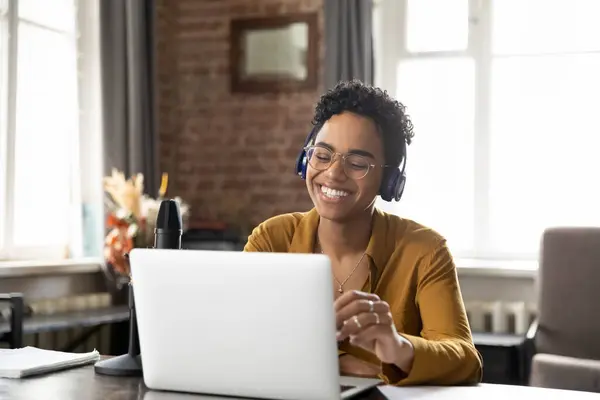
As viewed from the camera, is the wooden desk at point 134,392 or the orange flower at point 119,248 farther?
the orange flower at point 119,248

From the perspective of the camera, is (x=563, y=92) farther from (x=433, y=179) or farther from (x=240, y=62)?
(x=240, y=62)

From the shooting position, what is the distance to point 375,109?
2.06 m

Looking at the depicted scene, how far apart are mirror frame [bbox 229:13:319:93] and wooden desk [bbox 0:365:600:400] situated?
133 inches

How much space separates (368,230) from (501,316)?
2455 mm

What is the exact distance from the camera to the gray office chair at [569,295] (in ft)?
12.6

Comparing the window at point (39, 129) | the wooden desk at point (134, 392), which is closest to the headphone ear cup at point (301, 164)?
the wooden desk at point (134, 392)

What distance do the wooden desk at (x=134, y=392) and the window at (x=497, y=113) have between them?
2956mm

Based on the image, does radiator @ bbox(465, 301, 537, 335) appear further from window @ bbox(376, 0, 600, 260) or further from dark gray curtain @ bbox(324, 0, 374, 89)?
dark gray curtain @ bbox(324, 0, 374, 89)

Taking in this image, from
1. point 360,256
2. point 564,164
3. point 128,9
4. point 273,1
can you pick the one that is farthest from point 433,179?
point 360,256

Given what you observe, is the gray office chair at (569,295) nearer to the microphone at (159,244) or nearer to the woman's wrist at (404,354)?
the woman's wrist at (404,354)

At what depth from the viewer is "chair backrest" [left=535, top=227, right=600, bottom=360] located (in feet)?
12.6

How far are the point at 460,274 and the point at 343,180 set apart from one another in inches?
102

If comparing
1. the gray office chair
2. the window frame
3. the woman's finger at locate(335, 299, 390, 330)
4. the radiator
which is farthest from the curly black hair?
the window frame

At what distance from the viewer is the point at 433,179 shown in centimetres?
470
